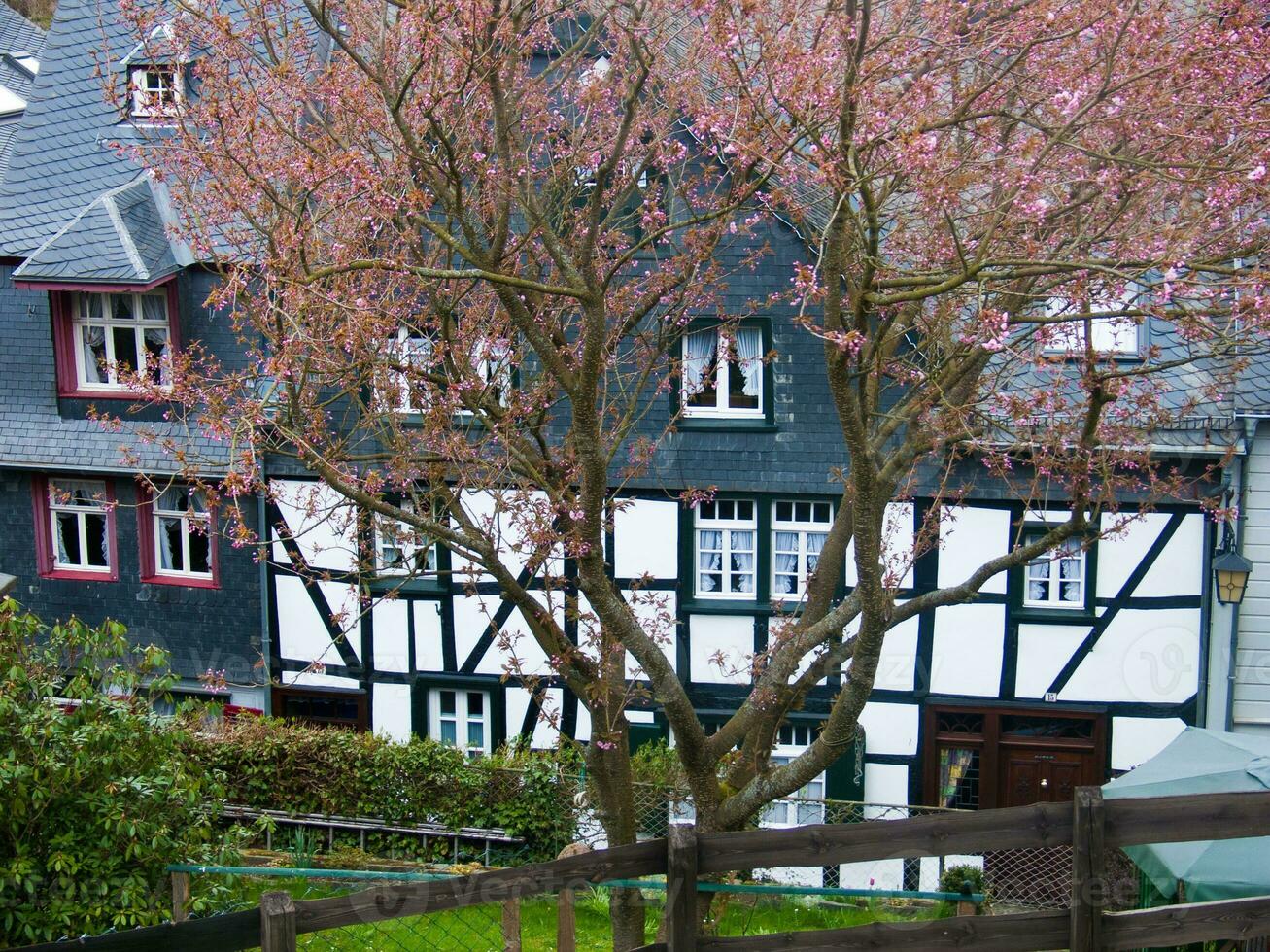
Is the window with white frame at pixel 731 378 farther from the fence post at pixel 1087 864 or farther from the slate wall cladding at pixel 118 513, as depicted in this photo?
the fence post at pixel 1087 864

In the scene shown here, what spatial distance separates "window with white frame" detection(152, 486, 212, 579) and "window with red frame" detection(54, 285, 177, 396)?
1.42m

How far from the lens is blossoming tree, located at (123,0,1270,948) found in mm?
6941

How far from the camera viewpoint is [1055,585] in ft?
45.4

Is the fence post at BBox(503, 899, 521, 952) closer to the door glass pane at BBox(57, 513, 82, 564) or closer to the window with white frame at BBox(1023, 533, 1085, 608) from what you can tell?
the window with white frame at BBox(1023, 533, 1085, 608)

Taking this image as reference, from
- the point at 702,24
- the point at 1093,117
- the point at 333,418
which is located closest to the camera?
the point at 1093,117

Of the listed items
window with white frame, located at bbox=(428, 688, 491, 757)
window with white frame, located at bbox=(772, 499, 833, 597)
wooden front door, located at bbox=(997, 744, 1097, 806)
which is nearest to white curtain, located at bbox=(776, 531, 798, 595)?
window with white frame, located at bbox=(772, 499, 833, 597)

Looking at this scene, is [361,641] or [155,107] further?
[361,641]

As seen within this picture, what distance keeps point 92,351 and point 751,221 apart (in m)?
9.37

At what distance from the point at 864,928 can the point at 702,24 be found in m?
5.90

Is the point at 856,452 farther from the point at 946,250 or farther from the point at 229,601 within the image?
the point at 229,601

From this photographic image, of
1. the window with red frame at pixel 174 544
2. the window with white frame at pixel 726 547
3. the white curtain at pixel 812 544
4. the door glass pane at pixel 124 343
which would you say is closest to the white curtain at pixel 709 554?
the window with white frame at pixel 726 547

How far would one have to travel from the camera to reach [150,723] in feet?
22.3

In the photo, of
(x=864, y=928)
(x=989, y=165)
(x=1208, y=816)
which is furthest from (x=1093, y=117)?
(x=864, y=928)

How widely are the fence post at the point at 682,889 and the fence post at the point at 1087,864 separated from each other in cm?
135
